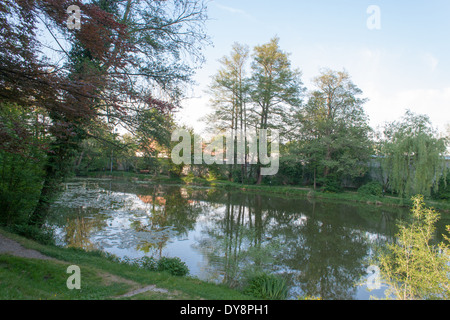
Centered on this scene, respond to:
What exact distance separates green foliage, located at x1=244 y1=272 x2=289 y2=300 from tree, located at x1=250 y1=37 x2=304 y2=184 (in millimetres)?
20049

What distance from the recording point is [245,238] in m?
6.21

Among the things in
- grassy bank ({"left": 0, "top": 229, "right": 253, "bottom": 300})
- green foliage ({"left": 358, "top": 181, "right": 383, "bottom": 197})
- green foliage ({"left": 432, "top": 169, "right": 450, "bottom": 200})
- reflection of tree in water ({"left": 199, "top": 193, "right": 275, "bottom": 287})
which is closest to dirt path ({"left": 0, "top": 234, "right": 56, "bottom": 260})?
grassy bank ({"left": 0, "top": 229, "right": 253, "bottom": 300})

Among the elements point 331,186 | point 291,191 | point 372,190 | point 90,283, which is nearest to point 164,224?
point 90,283

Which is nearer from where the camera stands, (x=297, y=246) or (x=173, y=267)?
(x=173, y=267)

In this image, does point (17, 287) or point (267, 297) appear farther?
point (267, 297)

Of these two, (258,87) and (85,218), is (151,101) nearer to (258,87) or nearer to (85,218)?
(85,218)

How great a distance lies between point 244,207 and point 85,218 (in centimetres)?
827

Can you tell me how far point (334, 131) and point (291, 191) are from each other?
6.17 m

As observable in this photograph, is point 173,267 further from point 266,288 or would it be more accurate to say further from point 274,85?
point 274,85

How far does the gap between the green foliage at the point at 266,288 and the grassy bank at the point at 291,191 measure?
14691 millimetres

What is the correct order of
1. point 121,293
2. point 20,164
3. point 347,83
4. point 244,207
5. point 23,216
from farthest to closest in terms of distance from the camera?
1. point 347,83
2. point 244,207
3. point 23,216
4. point 20,164
5. point 121,293

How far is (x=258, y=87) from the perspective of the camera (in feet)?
76.1
